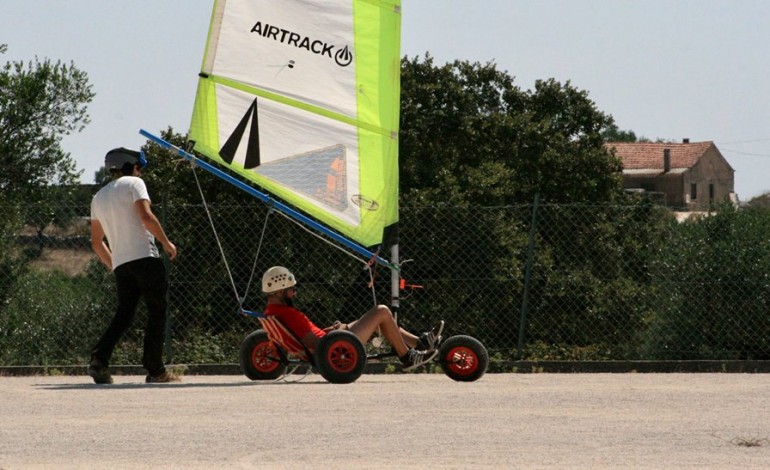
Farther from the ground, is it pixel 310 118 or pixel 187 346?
pixel 310 118

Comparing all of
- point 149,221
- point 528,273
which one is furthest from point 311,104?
point 528,273

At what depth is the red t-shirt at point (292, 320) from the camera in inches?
471

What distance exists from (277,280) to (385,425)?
321cm

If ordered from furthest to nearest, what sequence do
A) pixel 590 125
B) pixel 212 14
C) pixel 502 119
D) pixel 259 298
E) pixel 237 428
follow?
pixel 590 125 → pixel 502 119 → pixel 259 298 → pixel 212 14 → pixel 237 428

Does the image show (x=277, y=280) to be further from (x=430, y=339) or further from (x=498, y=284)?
(x=498, y=284)

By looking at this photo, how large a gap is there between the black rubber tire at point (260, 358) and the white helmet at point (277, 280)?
631mm

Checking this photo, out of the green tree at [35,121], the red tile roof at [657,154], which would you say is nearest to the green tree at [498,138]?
the green tree at [35,121]

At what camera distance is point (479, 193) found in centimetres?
4488

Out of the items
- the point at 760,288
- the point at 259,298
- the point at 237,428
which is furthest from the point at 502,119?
the point at 237,428

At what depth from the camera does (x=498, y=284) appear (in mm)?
16406

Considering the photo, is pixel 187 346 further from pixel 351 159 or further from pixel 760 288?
pixel 760 288

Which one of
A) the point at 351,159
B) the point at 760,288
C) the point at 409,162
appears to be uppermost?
the point at 409,162

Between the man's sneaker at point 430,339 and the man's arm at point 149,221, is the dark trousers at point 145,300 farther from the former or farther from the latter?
the man's sneaker at point 430,339

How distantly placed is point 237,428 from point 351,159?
188 inches
